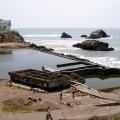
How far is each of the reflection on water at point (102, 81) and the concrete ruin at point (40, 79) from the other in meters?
5.98

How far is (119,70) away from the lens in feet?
159

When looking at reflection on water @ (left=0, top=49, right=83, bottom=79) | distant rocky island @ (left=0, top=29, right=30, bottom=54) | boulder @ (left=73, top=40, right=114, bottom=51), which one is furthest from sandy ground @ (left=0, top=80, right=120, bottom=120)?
boulder @ (left=73, top=40, right=114, bottom=51)

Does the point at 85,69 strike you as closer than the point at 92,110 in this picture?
No

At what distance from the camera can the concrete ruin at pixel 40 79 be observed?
32.9m

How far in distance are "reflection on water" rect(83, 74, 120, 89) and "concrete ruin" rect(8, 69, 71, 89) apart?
235 inches

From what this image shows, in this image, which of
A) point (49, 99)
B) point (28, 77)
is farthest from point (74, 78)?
point (49, 99)

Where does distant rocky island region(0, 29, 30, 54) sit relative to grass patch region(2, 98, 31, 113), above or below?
above

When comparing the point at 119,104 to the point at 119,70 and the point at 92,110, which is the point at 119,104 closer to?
the point at 92,110

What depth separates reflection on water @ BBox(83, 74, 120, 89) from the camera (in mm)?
38906

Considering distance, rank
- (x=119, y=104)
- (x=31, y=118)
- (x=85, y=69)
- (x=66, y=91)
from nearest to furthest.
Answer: (x=31, y=118)
(x=119, y=104)
(x=66, y=91)
(x=85, y=69)

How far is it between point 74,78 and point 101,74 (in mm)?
Result: 9981
